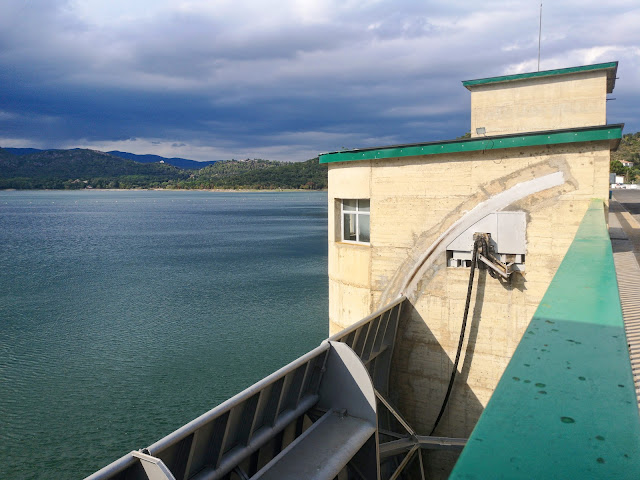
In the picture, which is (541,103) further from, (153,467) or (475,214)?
(153,467)

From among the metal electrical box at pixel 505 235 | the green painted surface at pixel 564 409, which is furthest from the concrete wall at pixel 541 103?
the green painted surface at pixel 564 409

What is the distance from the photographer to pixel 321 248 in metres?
54.5

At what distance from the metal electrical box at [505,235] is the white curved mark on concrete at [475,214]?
5.2 inches

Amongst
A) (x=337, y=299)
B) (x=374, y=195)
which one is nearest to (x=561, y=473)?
(x=374, y=195)

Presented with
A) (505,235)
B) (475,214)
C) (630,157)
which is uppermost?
(630,157)

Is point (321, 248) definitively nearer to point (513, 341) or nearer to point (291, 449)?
point (513, 341)

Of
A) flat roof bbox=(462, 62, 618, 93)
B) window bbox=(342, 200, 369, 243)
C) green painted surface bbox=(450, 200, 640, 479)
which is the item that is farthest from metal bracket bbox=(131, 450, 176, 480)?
flat roof bbox=(462, 62, 618, 93)

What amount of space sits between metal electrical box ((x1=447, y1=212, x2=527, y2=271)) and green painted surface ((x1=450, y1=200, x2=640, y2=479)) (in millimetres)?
6758

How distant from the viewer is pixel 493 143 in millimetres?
10078

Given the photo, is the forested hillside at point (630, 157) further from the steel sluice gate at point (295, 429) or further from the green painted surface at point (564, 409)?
the green painted surface at point (564, 409)

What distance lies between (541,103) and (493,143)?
26.2 ft

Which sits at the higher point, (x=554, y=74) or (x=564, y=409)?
→ (x=554, y=74)

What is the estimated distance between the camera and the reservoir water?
51.8 feet

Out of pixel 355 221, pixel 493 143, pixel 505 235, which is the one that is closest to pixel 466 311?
pixel 505 235
